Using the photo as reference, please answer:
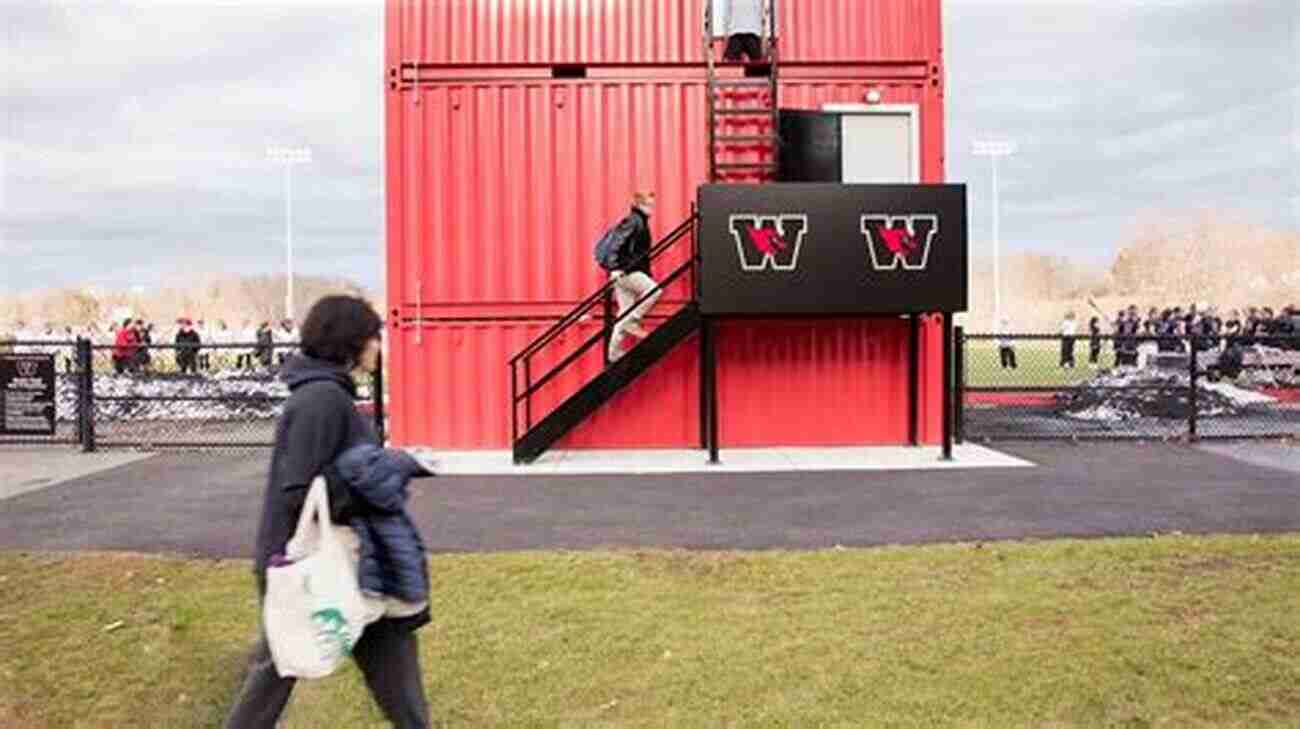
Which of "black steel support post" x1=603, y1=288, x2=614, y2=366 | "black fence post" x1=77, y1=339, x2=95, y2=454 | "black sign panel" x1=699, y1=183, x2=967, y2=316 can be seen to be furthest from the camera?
"black fence post" x1=77, y1=339, x2=95, y2=454

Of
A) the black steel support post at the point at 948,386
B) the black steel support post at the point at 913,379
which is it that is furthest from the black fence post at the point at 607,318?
the black steel support post at the point at 948,386

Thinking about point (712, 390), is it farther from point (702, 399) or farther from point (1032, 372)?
point (1032, 372)

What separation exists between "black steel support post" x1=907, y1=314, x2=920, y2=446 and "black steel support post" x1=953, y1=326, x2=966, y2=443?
502 millimetres

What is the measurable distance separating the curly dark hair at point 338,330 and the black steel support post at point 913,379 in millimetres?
10993

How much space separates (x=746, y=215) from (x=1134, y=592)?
7.24 m

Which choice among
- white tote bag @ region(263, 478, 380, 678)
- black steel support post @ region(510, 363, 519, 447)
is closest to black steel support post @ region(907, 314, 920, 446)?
black steel support post @ region(510, 363, 519, 447)

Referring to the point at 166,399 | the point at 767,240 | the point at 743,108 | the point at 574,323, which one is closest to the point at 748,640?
the point at 767,240

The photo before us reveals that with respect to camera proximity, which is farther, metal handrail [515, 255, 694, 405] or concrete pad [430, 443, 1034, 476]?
metal handrail [515, 255, 694, 405]

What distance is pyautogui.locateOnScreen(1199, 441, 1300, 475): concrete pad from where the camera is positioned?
12.7m

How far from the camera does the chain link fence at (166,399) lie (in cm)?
1523

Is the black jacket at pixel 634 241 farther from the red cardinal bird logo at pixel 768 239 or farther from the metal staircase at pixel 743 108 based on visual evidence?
the metal staircase at pixel 743 108

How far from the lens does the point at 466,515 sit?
31.9 feet

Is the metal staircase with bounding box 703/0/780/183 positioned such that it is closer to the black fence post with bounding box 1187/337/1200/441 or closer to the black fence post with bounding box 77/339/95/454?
the black fence post with bounding box 1187/337/1200/441

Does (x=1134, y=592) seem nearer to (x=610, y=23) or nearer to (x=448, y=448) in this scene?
(x=448, y=448)
